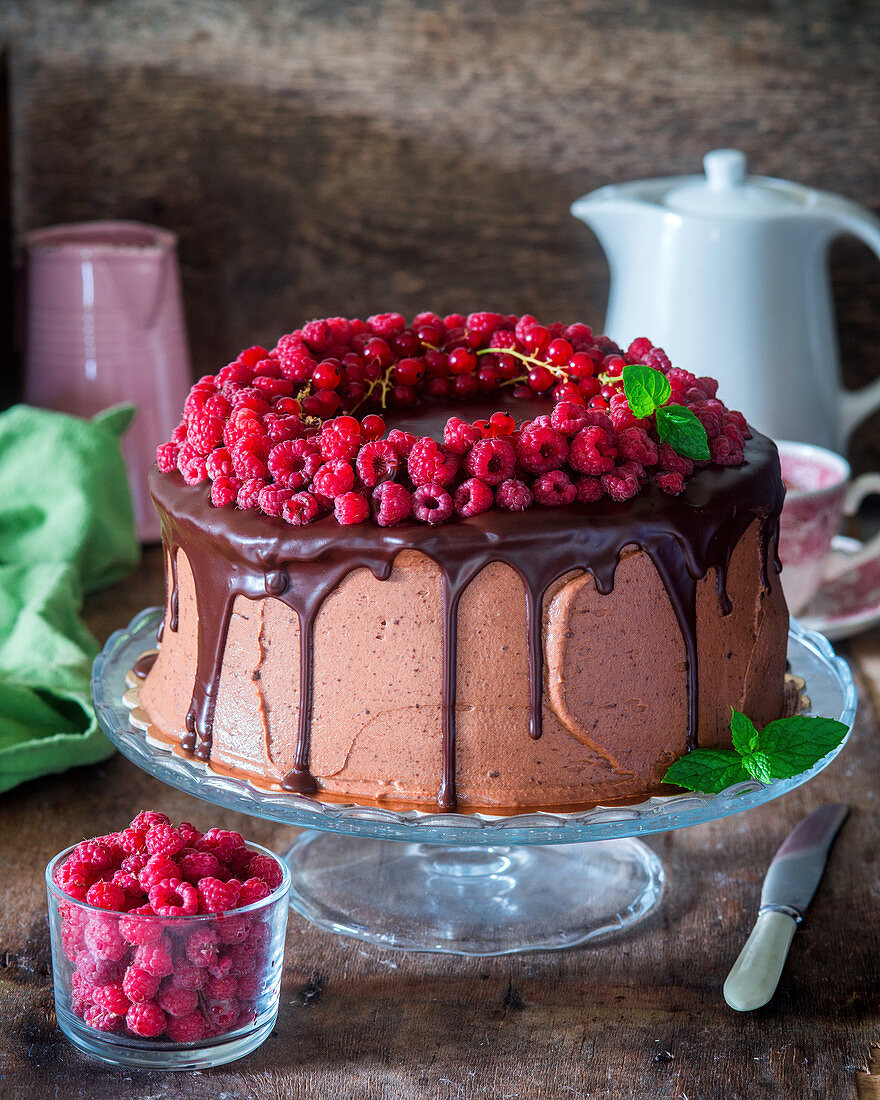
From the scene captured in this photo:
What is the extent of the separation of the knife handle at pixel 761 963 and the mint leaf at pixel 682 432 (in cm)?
35

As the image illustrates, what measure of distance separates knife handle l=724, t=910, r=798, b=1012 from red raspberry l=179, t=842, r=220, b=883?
36 centimetres

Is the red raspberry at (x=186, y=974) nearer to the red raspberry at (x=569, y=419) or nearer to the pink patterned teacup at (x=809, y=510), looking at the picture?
the red raspberry at (x=569, y=419)

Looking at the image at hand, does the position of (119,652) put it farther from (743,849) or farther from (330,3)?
(330,3)

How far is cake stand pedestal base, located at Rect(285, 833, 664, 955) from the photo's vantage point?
970 millimetres

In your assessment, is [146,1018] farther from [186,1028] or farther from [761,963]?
[761,963]

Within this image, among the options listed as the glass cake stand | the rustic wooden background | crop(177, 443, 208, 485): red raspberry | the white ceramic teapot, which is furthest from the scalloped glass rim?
the rustic wooden background

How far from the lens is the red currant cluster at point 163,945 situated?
774 millimetres

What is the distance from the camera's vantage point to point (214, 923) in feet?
2.55

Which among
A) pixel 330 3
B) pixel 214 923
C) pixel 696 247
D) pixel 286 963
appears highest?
pixel 330 3

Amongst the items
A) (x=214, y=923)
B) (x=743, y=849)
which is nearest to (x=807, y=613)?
(x=743, y=849)

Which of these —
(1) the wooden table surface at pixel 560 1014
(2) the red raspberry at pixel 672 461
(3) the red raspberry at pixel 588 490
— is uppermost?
(2) the red raspberry at pixel 672 461

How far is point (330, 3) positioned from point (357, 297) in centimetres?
42

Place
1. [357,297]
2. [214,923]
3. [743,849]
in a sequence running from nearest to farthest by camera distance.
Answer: [214,923], [743,849], [357,297]

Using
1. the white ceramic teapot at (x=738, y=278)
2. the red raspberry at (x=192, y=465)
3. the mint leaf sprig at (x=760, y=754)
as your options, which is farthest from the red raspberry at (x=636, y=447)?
the white ceramic teapot at (x=738, y=278)
